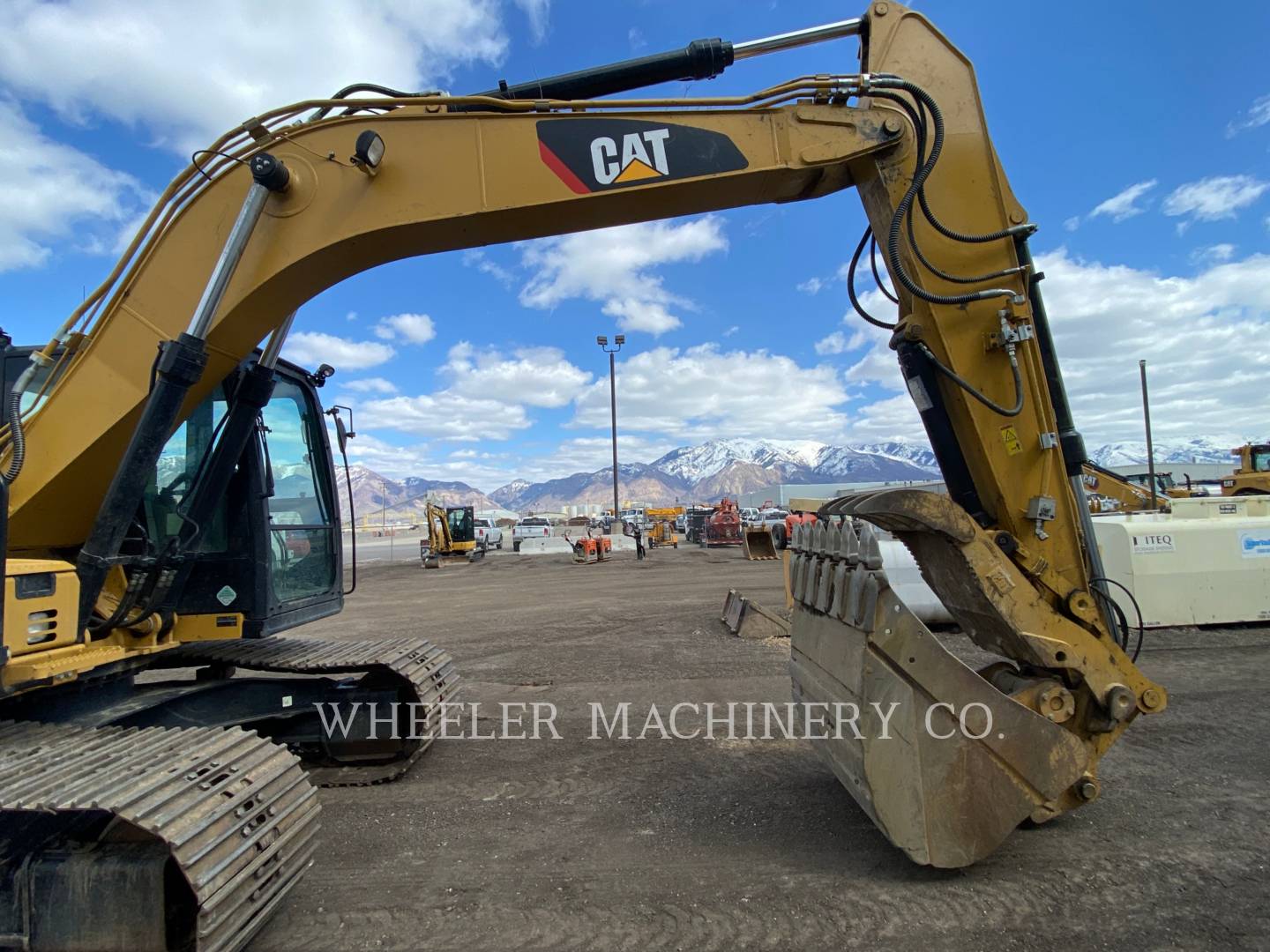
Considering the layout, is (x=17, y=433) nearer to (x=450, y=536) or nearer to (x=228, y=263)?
(x=228, y=263)

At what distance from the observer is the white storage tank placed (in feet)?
28.6

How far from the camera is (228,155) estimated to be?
3557mm

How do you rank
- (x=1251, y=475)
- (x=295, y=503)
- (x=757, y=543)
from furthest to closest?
(x=757, y=543)
(x=1251, y=475)
(x=295, y=503)

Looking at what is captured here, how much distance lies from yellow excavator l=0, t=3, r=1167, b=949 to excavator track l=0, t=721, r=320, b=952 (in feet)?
0.12

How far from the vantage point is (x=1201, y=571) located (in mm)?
Answer: 8797

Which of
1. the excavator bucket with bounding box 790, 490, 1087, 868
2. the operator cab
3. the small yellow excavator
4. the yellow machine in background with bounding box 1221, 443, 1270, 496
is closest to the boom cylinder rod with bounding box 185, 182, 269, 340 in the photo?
the operator cab

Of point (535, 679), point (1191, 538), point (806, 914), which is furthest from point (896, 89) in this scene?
point (1191, 538)

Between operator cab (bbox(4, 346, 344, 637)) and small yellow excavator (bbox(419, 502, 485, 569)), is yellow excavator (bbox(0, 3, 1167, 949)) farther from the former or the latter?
small yellow excavator (bbox(419, 502, 485, 569))

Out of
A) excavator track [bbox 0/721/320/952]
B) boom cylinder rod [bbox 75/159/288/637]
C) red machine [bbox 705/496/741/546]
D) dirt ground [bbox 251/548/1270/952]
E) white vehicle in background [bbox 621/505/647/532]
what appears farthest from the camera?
white vehicle in background [bbox 621/505/647/532]

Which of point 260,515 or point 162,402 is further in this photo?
point 260,515

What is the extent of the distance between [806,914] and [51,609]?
343 cm

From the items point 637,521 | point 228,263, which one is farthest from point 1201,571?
point 637,521

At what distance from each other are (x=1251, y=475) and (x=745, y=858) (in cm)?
1966

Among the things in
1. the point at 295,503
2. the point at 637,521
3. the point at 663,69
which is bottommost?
the point at 637,521
